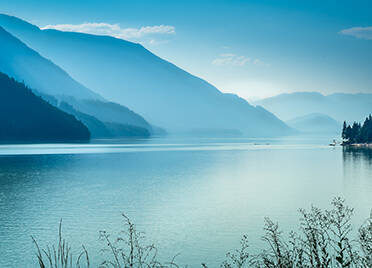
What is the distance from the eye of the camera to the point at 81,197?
40250mm

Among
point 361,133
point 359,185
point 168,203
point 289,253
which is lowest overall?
point 359,185

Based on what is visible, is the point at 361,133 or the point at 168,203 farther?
the point at 361,133

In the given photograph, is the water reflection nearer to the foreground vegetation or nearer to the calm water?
the calm water

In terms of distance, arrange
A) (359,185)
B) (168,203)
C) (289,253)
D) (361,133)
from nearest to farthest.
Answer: (289,253) < (168,203) < (359,185) < (361,133)

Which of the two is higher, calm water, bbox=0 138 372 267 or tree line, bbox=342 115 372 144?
tree line, bbox=342 115 372 144

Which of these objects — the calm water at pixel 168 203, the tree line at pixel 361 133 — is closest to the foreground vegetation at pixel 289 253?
the calm water at pixel 168 203

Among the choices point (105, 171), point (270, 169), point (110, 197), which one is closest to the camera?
point (110, 197)

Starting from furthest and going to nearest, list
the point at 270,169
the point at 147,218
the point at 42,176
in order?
the point at 270,169
the point at 42,176
the point at 147,218

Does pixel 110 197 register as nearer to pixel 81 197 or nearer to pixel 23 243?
pixel 81 197

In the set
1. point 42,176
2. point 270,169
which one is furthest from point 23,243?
point 270,169

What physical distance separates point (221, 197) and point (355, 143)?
125 meters

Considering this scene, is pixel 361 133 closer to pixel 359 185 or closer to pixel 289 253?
pixel 359 185

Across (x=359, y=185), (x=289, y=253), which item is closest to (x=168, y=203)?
(x=289, y=253)

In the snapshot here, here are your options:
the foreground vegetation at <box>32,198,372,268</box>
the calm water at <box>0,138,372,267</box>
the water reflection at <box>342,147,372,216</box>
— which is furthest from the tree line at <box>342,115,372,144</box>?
the foreground vegetation at <box>32,198,372,268</box>
